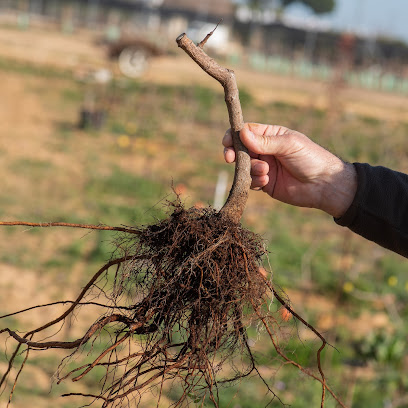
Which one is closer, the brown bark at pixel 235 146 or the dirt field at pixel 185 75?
the brown bark at pixel 235 146

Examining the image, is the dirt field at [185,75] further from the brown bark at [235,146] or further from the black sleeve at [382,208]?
the brown bark at [235,146]

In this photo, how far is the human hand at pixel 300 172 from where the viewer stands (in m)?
1.88

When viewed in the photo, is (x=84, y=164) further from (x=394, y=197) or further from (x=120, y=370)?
(x=394, y=197)

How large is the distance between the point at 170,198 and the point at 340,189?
6626 millimetres

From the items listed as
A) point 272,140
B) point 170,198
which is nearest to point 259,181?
point 272,140

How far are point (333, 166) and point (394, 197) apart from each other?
0.22 meters

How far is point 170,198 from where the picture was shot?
27.9ft

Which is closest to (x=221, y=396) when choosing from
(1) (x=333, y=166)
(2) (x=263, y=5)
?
(1) (x=333, y=166)

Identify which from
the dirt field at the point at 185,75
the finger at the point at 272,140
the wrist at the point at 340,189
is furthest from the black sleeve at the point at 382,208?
the dirt field at the point at 185,75

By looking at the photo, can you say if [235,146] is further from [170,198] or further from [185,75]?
[185,75]

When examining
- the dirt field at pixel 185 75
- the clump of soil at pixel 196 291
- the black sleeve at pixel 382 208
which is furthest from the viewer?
the dirt field at pixel 185 75

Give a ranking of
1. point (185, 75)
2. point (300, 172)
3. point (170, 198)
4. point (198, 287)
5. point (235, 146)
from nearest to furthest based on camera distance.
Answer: point (198, 287)
point (235, 146)
point (300, 172)
point (170, 198)
point (185, 75)

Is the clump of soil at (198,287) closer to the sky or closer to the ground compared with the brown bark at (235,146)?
closer to the ground

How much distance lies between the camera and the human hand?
188cm
